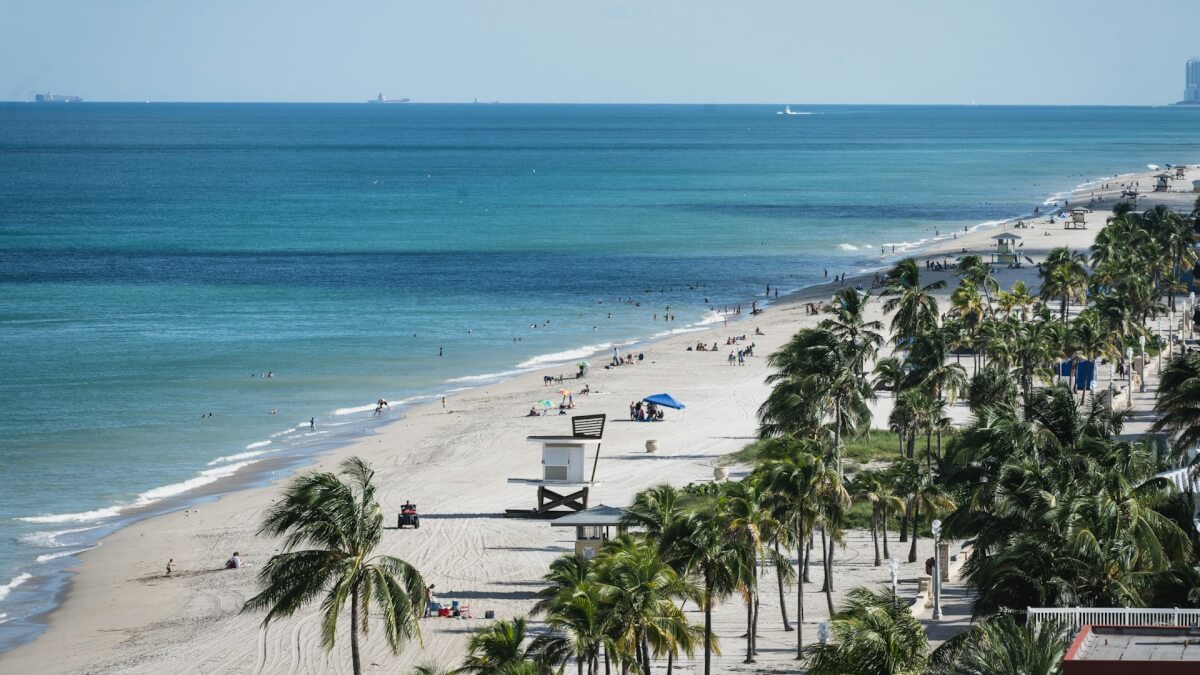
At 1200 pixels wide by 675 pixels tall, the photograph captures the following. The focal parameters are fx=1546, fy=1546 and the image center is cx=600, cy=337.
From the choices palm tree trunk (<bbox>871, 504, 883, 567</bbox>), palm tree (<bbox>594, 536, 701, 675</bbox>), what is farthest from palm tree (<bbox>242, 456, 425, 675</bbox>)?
palm tree trunk (<bbox>871, 504, 883, 567</bbox>)

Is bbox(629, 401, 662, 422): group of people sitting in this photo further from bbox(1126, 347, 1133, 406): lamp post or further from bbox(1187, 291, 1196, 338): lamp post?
bbox(1187, 291, 1196, 338): lamp post

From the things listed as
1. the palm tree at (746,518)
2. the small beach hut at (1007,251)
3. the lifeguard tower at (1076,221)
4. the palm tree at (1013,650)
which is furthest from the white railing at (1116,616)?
the lifeguard tower at (1076,221)

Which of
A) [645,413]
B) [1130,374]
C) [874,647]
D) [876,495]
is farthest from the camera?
[645,413]

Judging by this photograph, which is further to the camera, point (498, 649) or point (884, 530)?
point (884, 530)

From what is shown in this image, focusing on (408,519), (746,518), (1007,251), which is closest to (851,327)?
(408,519)

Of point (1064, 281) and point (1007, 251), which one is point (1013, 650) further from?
point (1007, 251)
